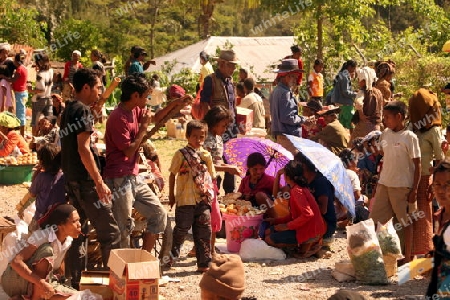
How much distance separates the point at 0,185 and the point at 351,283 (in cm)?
646

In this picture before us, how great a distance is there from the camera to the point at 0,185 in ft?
42.8

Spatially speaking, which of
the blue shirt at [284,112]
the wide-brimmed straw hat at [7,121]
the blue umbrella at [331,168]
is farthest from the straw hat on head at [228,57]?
the wide-brimmed straw hat at [7,121]

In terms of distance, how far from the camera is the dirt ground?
806 centimetres

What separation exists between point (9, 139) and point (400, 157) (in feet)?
21.7

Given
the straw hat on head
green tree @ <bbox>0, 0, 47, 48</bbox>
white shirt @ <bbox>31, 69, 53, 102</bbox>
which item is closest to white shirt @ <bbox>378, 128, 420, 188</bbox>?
the straw hat on head

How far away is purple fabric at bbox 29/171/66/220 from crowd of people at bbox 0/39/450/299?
12 millimetres

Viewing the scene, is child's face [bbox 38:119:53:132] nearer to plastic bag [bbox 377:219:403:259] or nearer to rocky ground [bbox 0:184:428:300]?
rocky ground [bbox 0:184:428:300]

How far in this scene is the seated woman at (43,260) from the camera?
687 cm

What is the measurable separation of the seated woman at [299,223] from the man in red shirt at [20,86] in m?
7.82

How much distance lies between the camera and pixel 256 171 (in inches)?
393

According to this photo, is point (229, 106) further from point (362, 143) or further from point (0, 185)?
point (0, 185)

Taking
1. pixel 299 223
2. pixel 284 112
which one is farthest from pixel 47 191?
pixel 284 112

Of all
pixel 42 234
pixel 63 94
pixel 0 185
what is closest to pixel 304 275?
pixel 42 234

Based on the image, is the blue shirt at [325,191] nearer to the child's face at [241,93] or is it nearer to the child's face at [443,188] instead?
the child's face at [443,188]
